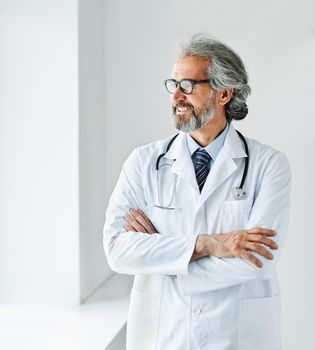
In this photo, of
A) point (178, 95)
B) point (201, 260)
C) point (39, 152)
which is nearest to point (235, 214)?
point (201, 260)

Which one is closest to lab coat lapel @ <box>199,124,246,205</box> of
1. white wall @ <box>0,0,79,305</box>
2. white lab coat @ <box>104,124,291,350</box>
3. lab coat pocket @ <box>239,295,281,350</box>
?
white lab coat @ <box>104,124,291,350</box>

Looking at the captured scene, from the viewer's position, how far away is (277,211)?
1784 millimetres

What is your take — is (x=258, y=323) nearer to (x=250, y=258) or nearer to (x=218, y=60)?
(x=250, y=258)

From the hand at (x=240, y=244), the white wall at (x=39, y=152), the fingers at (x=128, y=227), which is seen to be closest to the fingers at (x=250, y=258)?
the hand at (x=240, y=244)

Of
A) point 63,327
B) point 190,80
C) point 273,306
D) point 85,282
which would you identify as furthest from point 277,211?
point 85,282

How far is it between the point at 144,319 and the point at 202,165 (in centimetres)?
50

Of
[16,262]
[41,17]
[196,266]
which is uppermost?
[41,17]

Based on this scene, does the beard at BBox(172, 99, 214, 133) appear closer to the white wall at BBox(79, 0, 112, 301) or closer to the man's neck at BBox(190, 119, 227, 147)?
the man's neck at BBox(190, 119, 227, 147)

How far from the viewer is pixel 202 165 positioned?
1896 mm

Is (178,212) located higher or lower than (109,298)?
higher

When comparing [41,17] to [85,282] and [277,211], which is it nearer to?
[85,282]

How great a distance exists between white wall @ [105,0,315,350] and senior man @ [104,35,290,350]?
83 centimetres

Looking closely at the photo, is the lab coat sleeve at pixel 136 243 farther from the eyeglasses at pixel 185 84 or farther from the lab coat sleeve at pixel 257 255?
the eyeglasses at pixel 185 84

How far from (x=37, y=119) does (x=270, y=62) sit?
105 centimetres
